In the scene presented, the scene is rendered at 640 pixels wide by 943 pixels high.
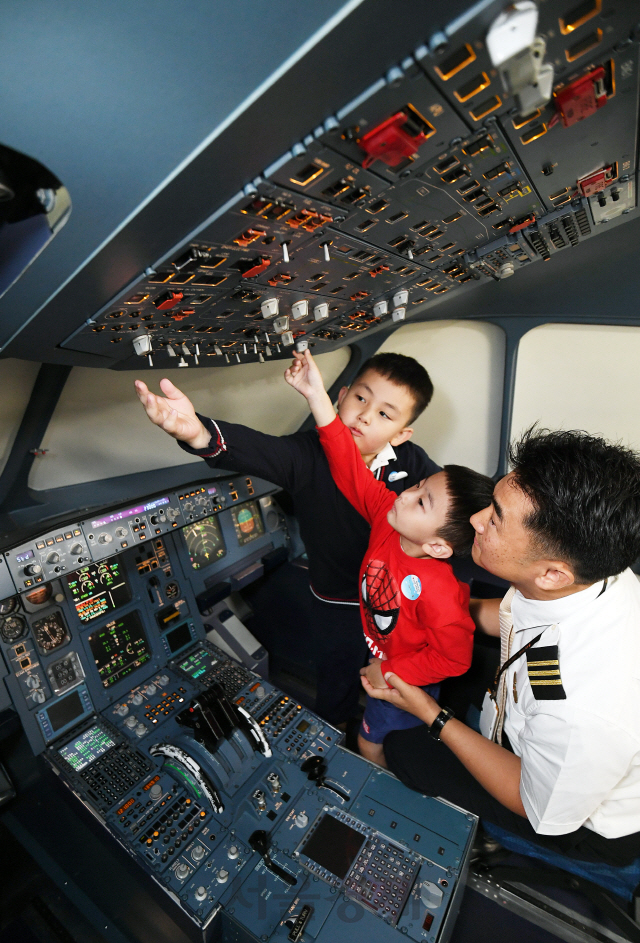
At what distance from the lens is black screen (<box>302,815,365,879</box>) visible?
142cm

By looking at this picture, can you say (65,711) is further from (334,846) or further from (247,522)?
(247,522)

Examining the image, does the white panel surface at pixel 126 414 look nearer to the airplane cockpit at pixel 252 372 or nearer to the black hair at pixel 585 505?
the airplane cockpit at pixel 252 372

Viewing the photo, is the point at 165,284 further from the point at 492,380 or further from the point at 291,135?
the point at 492,380

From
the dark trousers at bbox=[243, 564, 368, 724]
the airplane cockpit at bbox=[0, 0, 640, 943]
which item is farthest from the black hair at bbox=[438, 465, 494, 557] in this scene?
the dark trousers at bbox=[243, 564, 368, 724]

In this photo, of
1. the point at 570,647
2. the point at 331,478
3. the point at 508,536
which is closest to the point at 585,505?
the point at 508,536

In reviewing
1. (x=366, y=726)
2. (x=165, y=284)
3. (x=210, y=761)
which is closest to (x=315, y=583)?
(x=366, y=726)

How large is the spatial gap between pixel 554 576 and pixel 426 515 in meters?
0.47

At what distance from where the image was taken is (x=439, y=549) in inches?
62.1

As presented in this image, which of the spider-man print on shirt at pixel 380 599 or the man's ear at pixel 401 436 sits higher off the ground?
the man's ear at pixel 401 436

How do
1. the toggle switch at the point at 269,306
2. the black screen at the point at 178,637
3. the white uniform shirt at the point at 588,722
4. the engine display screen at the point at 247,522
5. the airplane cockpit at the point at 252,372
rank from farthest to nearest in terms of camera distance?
the engine display screen at the point at 247,522 → the black screen at the point at 178,637 → the toggle switch at the point at 269,306 → the white uniform shirt at the point at 588,722 → the airplane cockpit at the point at 252,372

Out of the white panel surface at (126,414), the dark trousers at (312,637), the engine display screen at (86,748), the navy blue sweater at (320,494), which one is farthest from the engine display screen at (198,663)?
the white panel surface at (126,414)

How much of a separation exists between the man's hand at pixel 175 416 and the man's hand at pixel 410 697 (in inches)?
41.2

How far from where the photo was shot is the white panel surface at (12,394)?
1.72 m

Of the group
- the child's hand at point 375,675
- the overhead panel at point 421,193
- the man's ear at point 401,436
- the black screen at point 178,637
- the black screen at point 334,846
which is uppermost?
the overhead panel at point 421,193
